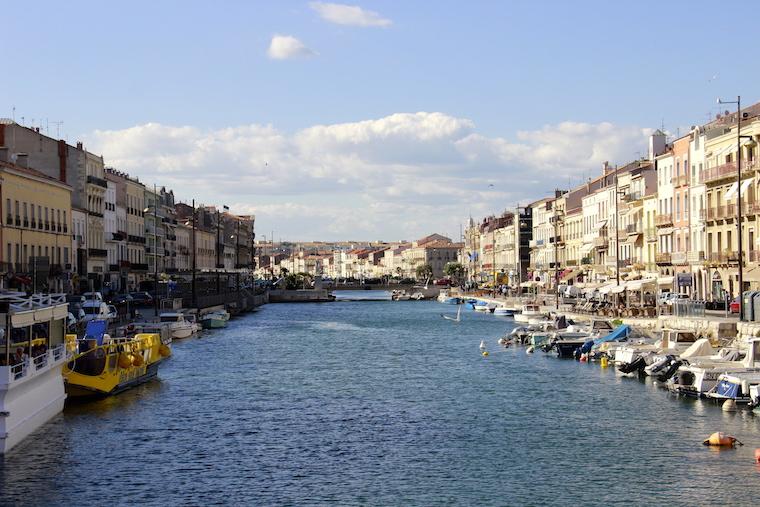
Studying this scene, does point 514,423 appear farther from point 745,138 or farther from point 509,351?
point 745,138

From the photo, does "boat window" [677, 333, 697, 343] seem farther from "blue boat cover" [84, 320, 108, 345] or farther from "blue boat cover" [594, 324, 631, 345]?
"blue boat cover" [84, 320, 108, 345]

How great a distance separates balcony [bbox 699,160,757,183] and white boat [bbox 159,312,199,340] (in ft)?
122

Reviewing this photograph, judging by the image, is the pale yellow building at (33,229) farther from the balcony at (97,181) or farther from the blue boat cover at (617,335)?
the blue boat cover at (617,335)

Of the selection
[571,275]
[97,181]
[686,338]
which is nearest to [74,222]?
[97,181]

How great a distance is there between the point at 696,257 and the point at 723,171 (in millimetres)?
8862

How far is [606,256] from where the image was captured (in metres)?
115

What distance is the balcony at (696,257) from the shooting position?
8112 cm

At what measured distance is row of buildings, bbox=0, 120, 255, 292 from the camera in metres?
74.5

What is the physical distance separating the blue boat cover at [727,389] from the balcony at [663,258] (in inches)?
1901

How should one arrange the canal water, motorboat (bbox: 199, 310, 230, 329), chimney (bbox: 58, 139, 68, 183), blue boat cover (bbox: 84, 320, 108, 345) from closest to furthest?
the canal water, blue boat cover (bbox: 84, 320, 108, 345), chimney (bbox: 58, 139, 68, 183), motorboat (bbox: 199, 310, 230, 329)

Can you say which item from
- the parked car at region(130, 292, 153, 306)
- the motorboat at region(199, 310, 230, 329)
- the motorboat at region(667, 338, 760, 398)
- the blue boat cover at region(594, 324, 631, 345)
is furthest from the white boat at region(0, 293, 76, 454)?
the parked car at region(130, 292, 153, 306)

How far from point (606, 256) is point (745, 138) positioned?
44078 mm

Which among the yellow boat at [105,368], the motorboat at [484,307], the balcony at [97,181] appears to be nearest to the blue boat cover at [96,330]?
the yellow boat at [105,368]

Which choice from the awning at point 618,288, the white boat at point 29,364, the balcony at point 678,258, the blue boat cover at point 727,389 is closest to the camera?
the white boat at point 29,364
